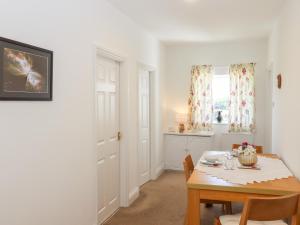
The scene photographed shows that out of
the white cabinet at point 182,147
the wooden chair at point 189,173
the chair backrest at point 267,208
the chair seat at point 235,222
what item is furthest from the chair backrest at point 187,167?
the white cabinet at point 182,147

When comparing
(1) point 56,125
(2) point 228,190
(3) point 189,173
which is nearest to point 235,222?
(2) point 228,190

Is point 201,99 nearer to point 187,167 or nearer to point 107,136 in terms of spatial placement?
point 107,136

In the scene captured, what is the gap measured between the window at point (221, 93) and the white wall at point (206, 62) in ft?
0.58

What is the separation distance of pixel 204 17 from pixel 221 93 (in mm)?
2245

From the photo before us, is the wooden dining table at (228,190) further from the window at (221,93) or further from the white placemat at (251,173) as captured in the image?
the window at (221,93)

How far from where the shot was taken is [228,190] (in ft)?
7.63

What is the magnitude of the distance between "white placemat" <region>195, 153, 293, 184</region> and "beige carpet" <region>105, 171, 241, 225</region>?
0.96 m

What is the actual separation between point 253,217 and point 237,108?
407 centimetres

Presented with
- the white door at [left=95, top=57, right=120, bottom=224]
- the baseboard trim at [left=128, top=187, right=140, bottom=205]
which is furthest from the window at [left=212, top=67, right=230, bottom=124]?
the white door at [left=95, top=57, right=120, bottom=224]

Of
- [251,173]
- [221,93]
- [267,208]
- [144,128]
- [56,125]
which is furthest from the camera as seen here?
[221,93]

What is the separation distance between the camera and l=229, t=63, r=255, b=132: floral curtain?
566 centimetres

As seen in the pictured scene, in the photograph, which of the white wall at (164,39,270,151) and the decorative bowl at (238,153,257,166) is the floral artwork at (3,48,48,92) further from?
the white wall at (164,39,270,151)

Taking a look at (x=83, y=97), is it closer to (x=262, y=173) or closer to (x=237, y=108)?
(x=262, y=173)

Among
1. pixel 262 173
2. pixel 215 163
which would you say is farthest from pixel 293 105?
pixel 215 163
